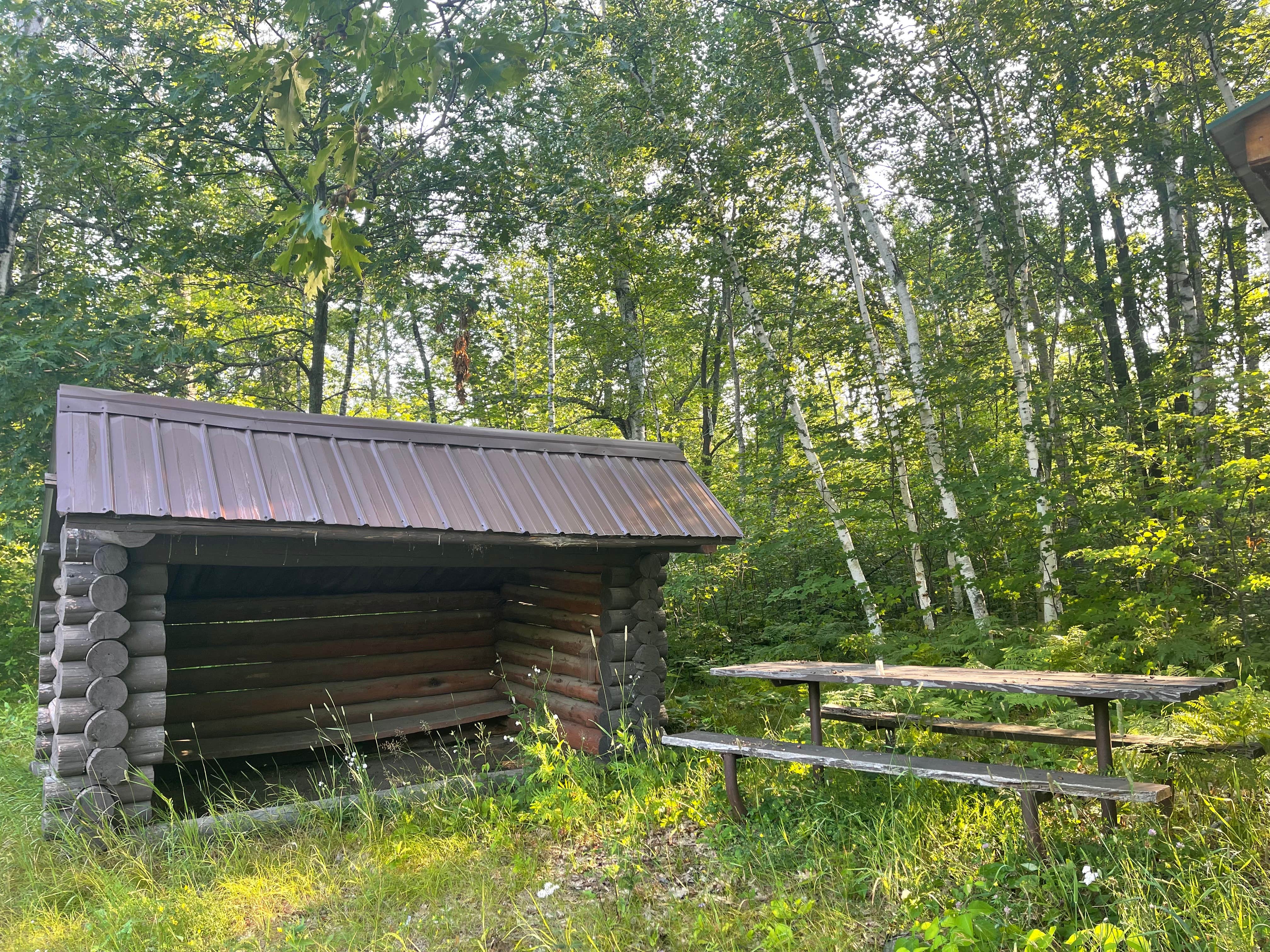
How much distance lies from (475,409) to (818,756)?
1163 cm

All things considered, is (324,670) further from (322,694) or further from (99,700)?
(99,700)

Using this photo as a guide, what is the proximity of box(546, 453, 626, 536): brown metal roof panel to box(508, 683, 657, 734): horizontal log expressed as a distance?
5.03 feet

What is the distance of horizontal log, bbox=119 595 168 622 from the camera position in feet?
16.3

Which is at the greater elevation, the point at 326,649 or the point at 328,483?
the point at 328,483

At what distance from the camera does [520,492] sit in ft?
19.6

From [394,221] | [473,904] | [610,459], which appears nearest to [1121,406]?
[610,459]

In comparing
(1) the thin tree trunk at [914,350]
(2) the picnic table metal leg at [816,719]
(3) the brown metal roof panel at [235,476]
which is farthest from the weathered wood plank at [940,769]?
(1) the thin tree trunk at [914,350]

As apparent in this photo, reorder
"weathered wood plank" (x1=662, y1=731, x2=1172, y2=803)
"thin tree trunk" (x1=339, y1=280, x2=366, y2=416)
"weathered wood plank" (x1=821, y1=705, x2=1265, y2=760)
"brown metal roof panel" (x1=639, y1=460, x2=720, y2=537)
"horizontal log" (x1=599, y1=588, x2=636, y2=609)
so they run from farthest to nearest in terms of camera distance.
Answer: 1. "thin tree trunk" (x1=339, y1=280, x2=366, y2=416)
2. "horizontal log" (x1=599, y1=588, x2=636, y2=609)
3. "brown metal roof panel" (x1=639, y1=460, x2=720, y2=537)
4. "weathered wood plank" (x1=821, y1=705, x2=1265, y2=760)
5. "weathered wood plank" (x1=662, y1=731, x2=1172, y2=803)

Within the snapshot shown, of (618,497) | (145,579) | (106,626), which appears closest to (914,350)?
(618,497)

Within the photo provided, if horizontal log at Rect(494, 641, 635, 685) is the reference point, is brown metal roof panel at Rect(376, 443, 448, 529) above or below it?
above

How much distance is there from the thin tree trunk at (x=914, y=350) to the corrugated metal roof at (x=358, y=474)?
12.4 feet

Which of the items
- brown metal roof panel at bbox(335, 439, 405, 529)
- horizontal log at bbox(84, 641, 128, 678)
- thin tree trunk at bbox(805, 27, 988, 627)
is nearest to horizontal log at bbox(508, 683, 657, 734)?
brown metal roof panel at bbox(335, 439, 405, 529)

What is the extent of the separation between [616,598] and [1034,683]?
3367mm

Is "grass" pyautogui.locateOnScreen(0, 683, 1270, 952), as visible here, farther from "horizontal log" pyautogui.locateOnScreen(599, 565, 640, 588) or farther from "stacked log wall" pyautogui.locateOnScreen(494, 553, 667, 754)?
"horizontal log" pyautogui.locateOnScreen(599, 565, 640, 588)
